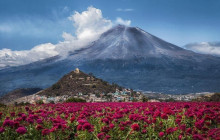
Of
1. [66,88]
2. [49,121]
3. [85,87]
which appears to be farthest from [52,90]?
[49,121]

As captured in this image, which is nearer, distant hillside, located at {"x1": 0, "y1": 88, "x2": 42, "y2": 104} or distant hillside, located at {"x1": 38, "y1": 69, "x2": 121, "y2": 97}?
distant hillside, located at {"x1": 38, "y1": 69, "x2": 121, "y2": 97}

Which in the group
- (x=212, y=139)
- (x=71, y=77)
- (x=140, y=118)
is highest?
(x=71, y=77)

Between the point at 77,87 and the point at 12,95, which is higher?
the point at 77,87

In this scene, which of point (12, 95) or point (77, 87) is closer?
point (77, 87)

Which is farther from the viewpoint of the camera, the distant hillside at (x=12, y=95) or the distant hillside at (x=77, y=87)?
the distant hillside at (x=12, y=95)

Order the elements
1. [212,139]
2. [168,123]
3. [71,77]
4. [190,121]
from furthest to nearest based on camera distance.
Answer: [71,77], [190,121], [168,123], [212,139]

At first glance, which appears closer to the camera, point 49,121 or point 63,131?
point 63,131

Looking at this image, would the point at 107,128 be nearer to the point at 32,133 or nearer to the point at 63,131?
the point at 63,131

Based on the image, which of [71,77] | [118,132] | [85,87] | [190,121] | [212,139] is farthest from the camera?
[71,77]
